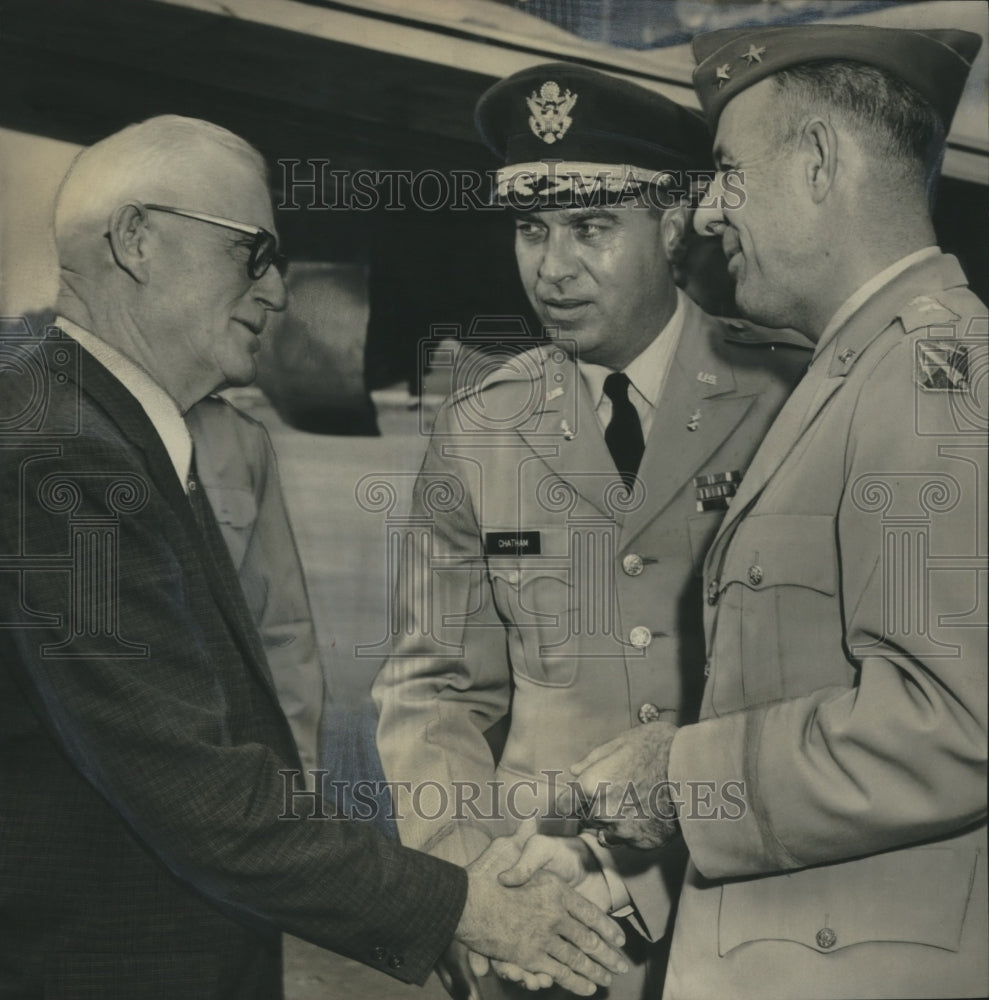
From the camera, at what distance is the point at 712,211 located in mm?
2932

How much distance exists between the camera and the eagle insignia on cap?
300 centimetres

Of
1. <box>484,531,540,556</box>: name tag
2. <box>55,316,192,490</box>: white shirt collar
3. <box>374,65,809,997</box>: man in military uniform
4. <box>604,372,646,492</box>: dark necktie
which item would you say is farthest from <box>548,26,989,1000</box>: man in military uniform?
<box>55,316,192,490</box>: white shirt collar

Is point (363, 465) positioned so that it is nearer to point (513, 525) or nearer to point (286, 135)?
point (513, 525)

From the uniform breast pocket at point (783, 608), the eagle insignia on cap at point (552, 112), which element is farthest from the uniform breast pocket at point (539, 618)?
the eagle insignia on cap at point (552, 112)

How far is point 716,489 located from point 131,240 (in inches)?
54.0

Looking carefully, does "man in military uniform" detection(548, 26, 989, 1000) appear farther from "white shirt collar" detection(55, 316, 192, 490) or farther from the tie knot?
"white shirt collar" detection(55, 316, 192, 490)

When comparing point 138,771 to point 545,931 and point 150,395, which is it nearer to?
point 150,395

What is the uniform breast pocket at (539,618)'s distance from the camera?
9.69ft

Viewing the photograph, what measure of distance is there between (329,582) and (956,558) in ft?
4.32

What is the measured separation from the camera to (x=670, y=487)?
2.94 m

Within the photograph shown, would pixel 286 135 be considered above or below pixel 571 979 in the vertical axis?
above

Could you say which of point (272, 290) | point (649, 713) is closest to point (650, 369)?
point (649, 713)

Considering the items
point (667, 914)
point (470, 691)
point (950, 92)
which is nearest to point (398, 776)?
point (470, 691)

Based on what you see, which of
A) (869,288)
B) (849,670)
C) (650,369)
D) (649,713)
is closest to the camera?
(849,670)
